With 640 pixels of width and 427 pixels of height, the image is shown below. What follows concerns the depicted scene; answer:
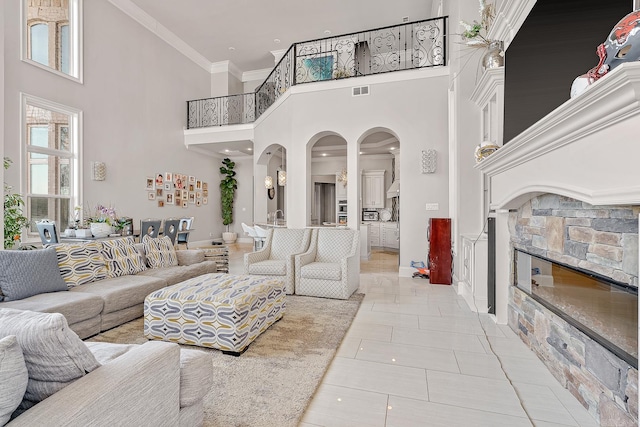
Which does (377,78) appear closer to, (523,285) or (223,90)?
(523,285)

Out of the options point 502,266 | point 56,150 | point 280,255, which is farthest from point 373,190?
point 56,150

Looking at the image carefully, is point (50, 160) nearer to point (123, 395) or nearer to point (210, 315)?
point (210, 315)

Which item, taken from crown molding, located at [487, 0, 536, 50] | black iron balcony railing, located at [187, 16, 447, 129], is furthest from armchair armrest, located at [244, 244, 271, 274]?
black iron balcony railing, located at [187, 16, 447, 129]

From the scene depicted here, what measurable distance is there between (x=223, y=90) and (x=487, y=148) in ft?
28.8

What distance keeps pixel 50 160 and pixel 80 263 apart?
388 centimetres

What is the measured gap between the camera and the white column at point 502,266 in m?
3.09

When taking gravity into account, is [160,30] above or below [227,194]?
above

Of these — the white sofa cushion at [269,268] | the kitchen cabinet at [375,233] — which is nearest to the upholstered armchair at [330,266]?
the white sofa cushion at [269,268]

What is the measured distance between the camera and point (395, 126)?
5.73m

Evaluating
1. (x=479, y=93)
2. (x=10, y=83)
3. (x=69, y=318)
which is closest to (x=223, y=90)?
(x=10, y=83)

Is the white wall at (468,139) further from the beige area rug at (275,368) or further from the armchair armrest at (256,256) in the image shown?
the armchair armrest at (256,256)

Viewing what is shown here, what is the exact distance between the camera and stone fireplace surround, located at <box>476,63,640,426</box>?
4.00 ft

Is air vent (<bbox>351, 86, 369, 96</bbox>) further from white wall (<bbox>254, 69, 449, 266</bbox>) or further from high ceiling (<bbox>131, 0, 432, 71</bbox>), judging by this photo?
high ceiling (<bbox>131, 0, 432, 71</bbox>)

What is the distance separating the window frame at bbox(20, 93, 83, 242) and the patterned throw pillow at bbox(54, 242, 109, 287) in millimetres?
3097
